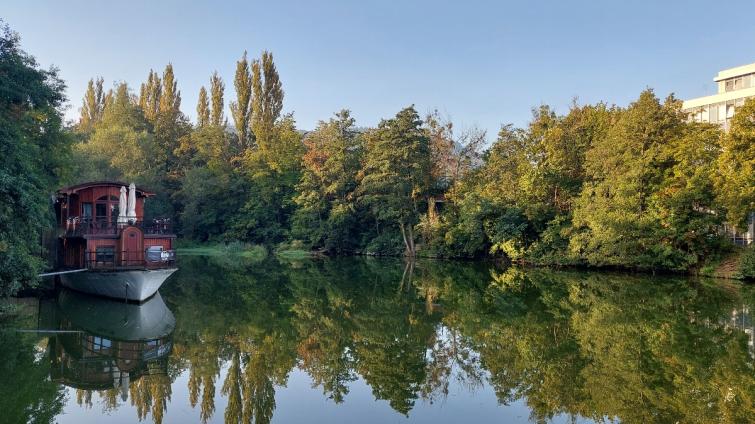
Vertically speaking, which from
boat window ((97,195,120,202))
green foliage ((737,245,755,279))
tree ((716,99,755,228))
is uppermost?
tree ((716,99,755,228))

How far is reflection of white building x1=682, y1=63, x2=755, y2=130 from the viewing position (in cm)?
5509

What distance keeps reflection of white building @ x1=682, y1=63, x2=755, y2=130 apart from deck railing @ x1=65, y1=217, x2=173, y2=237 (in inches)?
2049

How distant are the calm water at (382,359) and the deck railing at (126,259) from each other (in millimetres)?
1448

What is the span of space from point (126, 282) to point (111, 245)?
224 centimetres

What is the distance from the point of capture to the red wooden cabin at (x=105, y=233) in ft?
68.3

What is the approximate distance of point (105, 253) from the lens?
68.8 ft

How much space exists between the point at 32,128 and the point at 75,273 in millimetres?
7659

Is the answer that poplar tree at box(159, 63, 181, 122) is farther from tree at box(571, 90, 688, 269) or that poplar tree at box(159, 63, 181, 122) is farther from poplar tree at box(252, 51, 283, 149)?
tree at box(571, 90, 688, 269)

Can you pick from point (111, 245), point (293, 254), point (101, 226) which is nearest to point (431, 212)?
point (293, 254)

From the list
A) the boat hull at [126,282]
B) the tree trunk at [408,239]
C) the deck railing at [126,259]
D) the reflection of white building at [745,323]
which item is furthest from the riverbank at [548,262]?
the boat hull at [126,282]

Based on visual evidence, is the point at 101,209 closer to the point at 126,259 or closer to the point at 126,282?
the point at 126,259

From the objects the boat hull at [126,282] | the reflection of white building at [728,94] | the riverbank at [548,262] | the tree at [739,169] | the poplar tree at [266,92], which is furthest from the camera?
the poplar tree at [266,92]

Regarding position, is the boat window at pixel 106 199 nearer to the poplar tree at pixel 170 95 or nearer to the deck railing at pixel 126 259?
the deck railing at pixel 126 259

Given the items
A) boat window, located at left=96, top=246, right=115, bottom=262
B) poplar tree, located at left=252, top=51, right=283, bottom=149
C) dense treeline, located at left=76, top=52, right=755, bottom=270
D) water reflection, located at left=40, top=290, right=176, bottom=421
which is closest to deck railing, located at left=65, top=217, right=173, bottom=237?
boat window, located at left=96, top=246, right=115, bottom=262
